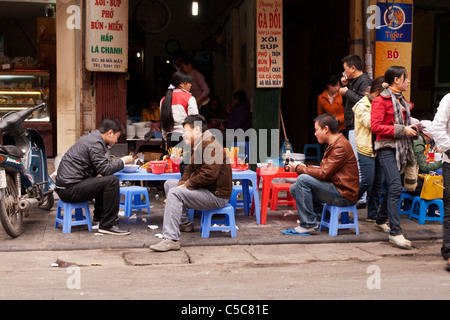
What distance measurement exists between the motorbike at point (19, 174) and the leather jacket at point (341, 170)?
3504 mm

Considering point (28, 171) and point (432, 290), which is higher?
point (28, 171)

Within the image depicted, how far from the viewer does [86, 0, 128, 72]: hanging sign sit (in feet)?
29.9

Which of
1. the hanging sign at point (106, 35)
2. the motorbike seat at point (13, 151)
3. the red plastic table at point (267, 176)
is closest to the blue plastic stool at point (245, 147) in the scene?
the red plastic table at point (267, 176)

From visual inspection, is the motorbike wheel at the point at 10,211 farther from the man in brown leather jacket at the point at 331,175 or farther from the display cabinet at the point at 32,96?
the display cabinet at the point at 32,96

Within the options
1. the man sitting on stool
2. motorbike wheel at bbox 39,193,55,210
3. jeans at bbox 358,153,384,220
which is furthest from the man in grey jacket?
motorbike wheel at bbox 39,193,55,210

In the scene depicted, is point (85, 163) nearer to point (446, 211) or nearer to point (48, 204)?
point (48, 204)

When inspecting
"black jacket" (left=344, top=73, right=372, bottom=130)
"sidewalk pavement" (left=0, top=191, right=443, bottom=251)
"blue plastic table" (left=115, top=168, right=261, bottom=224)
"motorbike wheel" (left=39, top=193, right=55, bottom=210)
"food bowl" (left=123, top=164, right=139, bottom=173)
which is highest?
"black jacket" (left=344, top=73, right=372, bottom=130)

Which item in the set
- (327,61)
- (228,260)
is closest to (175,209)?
(228,260)

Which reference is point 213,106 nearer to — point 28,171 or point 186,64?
point 186,64

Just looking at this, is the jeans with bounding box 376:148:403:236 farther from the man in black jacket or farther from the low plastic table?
the man in black jacket

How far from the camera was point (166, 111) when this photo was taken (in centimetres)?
831

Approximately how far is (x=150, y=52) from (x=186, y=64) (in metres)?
8.06

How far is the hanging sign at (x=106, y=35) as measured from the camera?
9.12 metres

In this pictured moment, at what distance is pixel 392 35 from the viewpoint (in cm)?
1023
